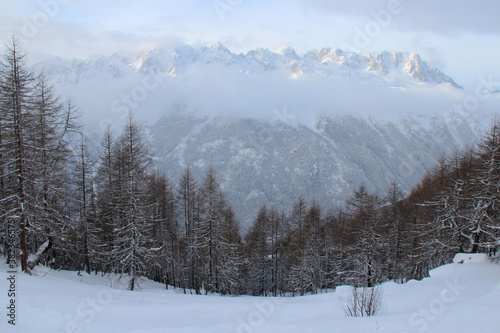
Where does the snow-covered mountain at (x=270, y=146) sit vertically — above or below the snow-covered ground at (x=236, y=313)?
above

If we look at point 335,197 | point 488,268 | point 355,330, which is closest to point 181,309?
point 355,330

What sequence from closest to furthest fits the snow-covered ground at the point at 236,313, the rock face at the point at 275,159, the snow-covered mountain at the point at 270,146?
1. the snow-covered ground at the point at 236,313
2. the rock face at the point at 275,159
3. the snow-covered mountain at the point at 270,146

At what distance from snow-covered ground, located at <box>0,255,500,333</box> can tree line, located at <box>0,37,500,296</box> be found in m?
4.17

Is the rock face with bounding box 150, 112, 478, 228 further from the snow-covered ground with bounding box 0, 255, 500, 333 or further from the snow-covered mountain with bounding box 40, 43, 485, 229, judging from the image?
the snow-covered ground with bounding box 0, 255, 500, 333

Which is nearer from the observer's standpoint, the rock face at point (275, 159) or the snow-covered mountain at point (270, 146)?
the rock face at point (275, 159)

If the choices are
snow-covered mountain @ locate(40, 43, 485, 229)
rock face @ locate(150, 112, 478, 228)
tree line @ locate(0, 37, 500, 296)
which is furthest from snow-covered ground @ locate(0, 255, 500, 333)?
rock face @ locate(150, 112, 478, 228)

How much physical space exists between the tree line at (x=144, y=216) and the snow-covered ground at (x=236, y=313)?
4.17 m

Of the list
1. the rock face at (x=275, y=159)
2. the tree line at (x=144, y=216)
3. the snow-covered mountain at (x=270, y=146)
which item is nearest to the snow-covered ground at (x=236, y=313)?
the tree line at (x=144, y=216)

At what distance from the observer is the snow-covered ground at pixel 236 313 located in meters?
7.75

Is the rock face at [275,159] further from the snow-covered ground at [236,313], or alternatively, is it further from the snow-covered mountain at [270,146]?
the snow-covered ground at [236,313]

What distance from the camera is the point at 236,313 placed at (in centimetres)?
1173

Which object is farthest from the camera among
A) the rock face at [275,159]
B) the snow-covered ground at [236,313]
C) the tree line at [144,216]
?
the rock face at [275,159]

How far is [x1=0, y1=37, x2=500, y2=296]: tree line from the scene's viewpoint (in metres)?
13.5

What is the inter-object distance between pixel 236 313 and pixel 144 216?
10.4 meters
